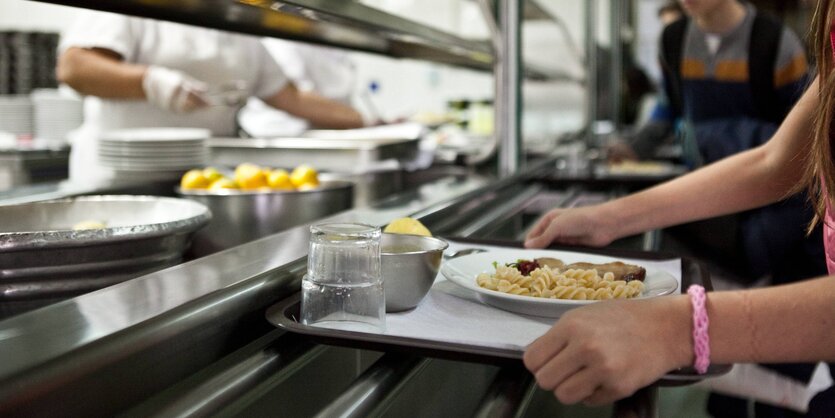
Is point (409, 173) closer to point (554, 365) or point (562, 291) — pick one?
point (562, 291)

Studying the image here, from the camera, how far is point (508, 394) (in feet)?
2.29

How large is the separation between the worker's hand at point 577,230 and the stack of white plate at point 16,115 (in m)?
3.40

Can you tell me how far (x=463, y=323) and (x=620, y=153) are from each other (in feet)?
9.06

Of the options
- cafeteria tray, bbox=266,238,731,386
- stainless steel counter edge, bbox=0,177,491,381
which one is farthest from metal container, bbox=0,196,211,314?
cafeteria tray, bbox=266,238,731,386

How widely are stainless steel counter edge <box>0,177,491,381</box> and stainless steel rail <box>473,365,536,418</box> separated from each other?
294mm

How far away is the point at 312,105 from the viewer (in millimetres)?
2922

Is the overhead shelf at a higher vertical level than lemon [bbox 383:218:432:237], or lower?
higher

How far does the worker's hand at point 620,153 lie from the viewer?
3.38m

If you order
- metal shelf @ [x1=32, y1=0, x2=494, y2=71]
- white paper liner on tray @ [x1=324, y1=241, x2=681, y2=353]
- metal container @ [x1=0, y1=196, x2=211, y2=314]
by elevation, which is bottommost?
white paper liner on tray @ [x1=324, y1=241, x2=681, y2=353]

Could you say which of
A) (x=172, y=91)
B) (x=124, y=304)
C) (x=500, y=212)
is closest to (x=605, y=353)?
(x=124, y=304)

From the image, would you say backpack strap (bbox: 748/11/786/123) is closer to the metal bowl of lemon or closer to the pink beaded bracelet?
the metal bowl of lemon

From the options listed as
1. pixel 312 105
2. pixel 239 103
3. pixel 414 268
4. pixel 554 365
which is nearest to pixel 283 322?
pixel 414 268

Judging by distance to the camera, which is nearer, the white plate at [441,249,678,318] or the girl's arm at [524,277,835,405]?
the girl's arm at [524,277,835,405]

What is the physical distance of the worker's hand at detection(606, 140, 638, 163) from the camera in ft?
11.1
